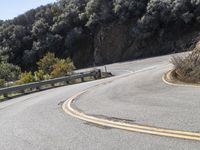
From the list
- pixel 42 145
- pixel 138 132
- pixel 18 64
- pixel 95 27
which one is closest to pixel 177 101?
pixel 138 132

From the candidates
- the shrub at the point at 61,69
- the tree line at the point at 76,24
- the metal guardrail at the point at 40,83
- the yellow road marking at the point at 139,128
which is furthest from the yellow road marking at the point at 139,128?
the tree line at the point at 76,24

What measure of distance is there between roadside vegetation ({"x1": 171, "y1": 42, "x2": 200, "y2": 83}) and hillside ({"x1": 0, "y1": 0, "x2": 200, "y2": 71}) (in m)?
27.8

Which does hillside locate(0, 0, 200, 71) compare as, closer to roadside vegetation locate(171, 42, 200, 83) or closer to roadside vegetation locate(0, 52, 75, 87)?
roadside vegetation locate(0, 52, 75, 87)

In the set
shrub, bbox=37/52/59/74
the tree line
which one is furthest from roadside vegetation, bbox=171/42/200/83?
shrub, bbox=37/52/59/74

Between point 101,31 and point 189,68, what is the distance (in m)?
47.9

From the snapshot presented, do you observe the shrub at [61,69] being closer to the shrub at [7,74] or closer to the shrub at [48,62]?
the shrub at [48,62]

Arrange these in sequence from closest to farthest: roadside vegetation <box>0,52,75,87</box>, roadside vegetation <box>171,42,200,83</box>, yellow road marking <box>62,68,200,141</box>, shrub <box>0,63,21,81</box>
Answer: yellow road marking <box>62,68,200,141</box>, roadside vegetation <box>171,42,200,83</box>, roadside vegetation <box>0,52,75,87</box>, shrub <box>0,63,21,81</box>

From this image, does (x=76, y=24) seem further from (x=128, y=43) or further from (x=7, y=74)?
(x=7, y=74)

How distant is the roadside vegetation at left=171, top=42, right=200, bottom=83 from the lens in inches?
614

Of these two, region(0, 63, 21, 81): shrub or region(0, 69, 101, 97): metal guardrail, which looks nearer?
Answer: region(0, 69, 101, 97): metal guardrail

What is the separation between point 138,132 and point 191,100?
10.2 feet

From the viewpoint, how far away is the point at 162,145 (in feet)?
23.7

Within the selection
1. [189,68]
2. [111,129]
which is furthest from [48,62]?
[111,129]

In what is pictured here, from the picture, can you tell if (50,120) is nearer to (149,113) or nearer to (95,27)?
(149,113)
